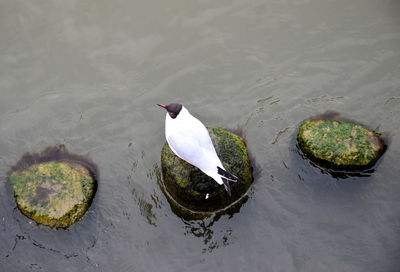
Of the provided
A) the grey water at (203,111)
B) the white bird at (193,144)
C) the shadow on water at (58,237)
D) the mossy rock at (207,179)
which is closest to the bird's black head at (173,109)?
the white bird at (193,144)

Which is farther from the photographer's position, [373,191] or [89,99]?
[89,99]

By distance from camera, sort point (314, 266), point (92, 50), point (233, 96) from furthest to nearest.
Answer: point (92, 50)
point (233, 96)
point (314, 266)

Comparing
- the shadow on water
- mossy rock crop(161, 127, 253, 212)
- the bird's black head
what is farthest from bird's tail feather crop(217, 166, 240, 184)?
the shadow on water

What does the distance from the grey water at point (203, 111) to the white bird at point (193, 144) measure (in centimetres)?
76

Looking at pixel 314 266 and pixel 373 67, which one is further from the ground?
pixel 373 67

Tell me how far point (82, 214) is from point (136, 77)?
1.99m

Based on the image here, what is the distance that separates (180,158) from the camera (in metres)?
4.04

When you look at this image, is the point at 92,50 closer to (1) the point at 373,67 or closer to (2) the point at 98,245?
(2) the point at 98,245

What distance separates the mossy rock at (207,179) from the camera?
3.87 meters

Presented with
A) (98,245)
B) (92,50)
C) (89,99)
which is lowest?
(98,245)

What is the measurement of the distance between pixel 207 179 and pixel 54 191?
163 cm

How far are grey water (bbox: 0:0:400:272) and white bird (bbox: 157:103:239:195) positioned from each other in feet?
2.49

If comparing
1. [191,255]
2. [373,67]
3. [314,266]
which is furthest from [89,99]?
[373,67]

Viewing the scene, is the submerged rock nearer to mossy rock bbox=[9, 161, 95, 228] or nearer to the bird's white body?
mossy rock bbox=[9, 161, 95, 228]
